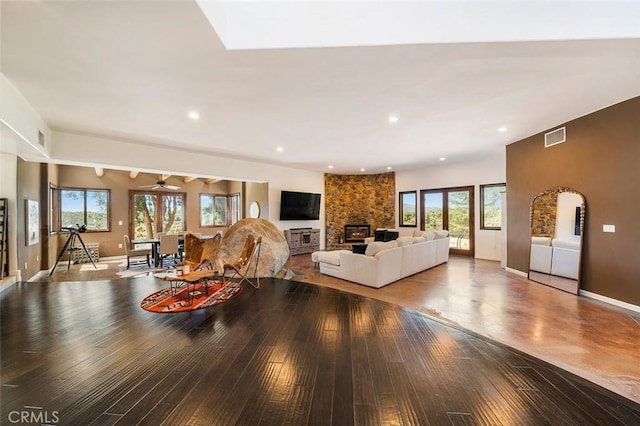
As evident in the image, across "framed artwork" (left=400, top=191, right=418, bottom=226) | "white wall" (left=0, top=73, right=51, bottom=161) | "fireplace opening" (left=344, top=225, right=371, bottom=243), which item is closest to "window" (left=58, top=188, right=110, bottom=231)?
"white wall" (left=0, top=73, right=51, bottom=161)

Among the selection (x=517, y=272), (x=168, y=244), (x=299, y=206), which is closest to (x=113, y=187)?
(x=168, y=244)

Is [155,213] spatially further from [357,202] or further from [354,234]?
[357,202]

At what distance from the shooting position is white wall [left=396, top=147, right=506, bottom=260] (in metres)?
7.65

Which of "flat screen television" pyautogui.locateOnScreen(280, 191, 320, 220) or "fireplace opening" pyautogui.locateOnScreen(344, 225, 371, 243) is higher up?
"flat screen television" pyautogui.locateOnScreen(280, 191, 320, 220)

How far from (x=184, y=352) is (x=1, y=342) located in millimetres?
1940

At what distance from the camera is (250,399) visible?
181 cm

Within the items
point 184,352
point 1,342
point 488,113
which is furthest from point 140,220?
point 488,113

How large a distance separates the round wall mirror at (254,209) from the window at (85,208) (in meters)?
4.76

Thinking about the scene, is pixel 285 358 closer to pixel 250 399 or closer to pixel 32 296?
pixel 250 399

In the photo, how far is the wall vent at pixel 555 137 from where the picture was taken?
190 inches

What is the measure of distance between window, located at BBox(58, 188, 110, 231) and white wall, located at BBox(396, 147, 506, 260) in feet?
36.6

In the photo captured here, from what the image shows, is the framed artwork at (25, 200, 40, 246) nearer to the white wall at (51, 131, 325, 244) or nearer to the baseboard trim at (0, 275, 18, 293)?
the baseboard trim at (0, 275, 18, 293)

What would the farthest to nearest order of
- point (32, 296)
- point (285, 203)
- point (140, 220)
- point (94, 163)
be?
point (140, 220) → point (285, 203) → point (94, 163) → point (32, 296)

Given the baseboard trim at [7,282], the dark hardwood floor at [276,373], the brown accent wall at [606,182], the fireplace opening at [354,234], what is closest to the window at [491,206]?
the brown accent wall at [606,182]
